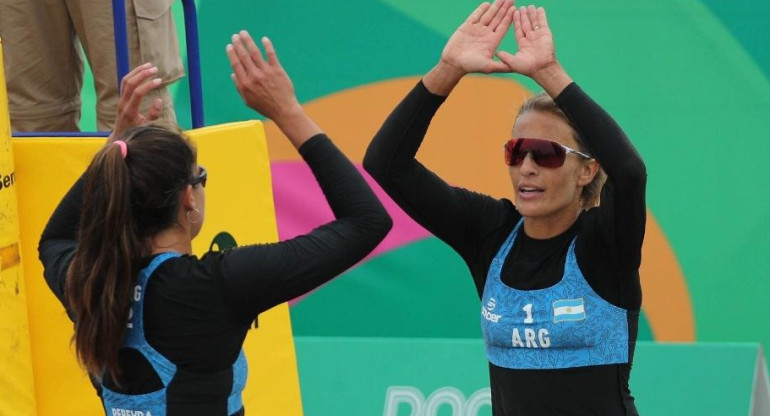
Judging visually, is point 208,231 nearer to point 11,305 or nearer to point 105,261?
point 11,305

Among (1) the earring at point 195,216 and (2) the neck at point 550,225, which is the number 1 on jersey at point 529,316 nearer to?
(2) the neck at point 550,225

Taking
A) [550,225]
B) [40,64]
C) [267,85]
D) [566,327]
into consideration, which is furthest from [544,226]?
[40,64]

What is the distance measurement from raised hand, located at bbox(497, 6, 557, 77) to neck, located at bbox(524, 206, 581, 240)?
30 cm

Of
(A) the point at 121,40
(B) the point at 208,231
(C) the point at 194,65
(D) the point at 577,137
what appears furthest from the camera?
(C) the point at 194,65

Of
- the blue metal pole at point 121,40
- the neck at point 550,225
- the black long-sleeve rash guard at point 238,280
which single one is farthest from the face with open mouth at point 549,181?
the blue metal pole at point 121,40

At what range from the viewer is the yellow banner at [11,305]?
103 inches

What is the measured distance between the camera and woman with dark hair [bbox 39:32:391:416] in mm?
1881

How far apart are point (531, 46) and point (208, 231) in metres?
1.26

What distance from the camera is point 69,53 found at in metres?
3.62

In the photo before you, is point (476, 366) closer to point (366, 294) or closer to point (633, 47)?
point (366, 294)

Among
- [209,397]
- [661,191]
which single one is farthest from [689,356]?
[209,397]

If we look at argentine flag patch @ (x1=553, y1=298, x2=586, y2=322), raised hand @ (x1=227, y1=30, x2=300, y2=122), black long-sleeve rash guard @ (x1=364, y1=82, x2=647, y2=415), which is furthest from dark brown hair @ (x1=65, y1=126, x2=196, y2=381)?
argentine flag patch @ (x1=553, y1=298, x2=586, y2=322)

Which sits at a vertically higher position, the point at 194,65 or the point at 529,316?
the point at 194,65

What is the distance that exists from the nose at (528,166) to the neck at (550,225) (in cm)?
9
